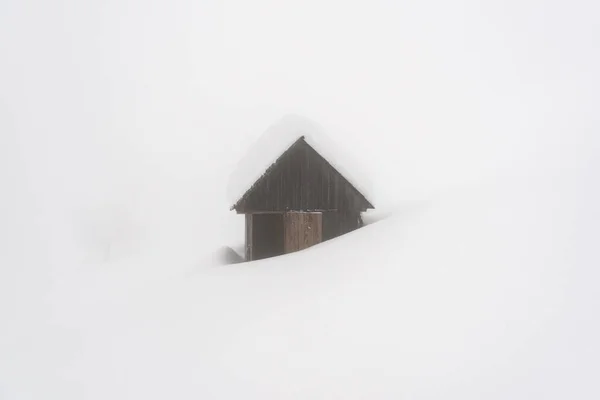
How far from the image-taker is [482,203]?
24.4 feet

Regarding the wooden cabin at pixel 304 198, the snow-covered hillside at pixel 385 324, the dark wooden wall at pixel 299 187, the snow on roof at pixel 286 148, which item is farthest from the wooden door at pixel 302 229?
the snow-covered hillside at pixel 385 324

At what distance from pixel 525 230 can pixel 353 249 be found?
2.64 m

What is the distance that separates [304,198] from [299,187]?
0.29m

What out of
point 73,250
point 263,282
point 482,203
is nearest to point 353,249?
point 263,282

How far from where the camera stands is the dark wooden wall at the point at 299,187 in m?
9.98

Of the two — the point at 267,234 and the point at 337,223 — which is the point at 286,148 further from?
the point at 267,234

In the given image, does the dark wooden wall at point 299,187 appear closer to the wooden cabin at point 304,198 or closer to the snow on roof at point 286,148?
the wooden cabin at point 304,198

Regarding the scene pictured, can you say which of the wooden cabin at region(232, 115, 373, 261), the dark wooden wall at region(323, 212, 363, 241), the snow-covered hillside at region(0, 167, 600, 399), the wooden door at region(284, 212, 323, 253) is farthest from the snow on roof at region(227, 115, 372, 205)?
the snow-covered hillside at region(0, 167, 600, 399)

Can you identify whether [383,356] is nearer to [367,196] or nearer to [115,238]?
[367,196]

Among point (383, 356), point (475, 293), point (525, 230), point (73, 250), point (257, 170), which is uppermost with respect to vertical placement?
point (257, 170)

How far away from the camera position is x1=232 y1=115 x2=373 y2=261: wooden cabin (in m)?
10.0

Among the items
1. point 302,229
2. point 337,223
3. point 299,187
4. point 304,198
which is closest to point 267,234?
point 302,229

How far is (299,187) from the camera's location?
398 inches

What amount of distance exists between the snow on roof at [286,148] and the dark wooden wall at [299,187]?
0.44ft
